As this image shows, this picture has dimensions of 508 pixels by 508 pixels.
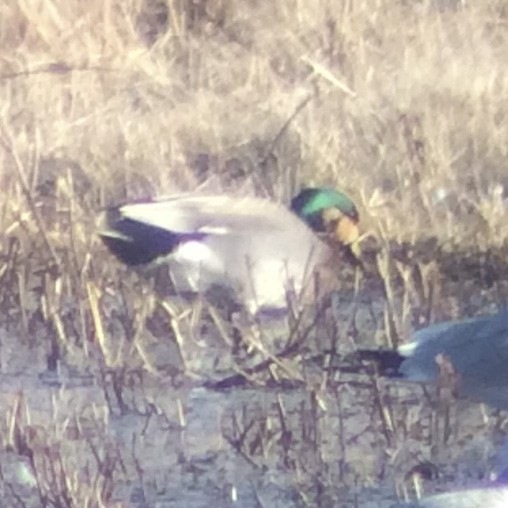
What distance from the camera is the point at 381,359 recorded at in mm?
2158

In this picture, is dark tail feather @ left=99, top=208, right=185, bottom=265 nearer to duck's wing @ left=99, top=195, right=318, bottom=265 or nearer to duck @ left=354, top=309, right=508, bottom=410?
duck's wing @ left=99, top=195, right=318, bottom=265

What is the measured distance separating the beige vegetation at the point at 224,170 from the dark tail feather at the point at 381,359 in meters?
0.02

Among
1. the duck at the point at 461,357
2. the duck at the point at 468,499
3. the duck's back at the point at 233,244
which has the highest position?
the duck's back at the point at 233,244

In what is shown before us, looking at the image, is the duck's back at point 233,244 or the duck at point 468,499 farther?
the duck's back at point 233,244

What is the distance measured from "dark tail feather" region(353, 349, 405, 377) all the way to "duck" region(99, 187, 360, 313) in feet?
0.27

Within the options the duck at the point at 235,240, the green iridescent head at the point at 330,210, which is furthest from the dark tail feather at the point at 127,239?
the green iridescent head at the point at 330,210

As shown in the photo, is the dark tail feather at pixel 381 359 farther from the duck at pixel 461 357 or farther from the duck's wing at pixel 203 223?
the duck's wing at pixel 203 223

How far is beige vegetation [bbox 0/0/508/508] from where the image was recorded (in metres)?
2.14

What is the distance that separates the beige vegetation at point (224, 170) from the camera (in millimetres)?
2139

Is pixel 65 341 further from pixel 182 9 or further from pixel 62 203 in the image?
pixel 182 9

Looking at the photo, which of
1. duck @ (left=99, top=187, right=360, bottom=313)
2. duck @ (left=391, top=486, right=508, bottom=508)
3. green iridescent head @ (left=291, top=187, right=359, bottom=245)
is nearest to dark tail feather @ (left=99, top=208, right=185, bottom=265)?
duck @ (left=99, top=187, right=360, bottom=313)

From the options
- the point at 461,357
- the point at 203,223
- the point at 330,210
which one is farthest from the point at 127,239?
the point at 461,357

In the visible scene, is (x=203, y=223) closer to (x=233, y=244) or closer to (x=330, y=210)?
(x=233, y=244)

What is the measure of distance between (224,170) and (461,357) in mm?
319
